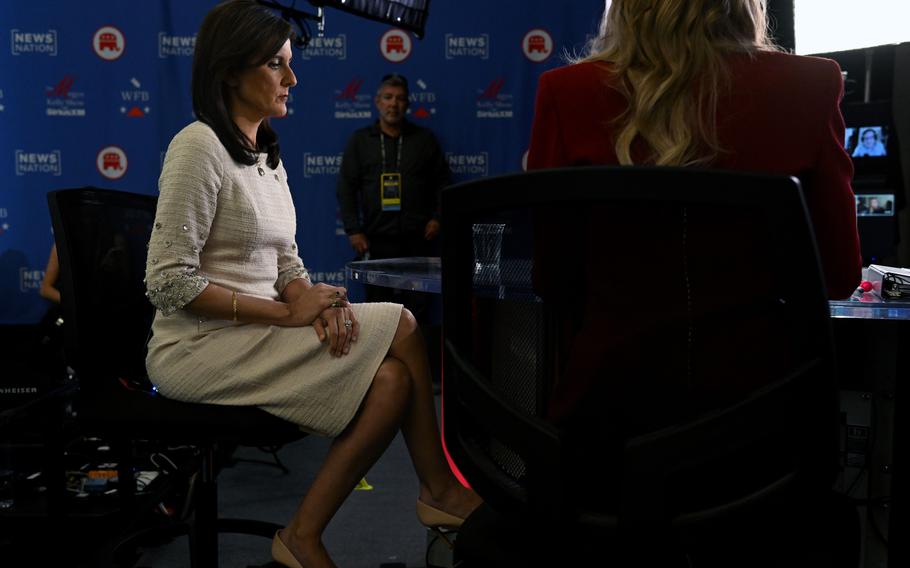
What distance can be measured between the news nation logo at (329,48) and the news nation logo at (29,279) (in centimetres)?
225

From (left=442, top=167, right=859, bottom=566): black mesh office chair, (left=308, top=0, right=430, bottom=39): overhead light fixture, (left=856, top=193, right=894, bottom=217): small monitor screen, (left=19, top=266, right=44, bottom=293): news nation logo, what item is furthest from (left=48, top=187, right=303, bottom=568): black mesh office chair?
(left=19, top=266, right=44, bottom=293): news nation logo

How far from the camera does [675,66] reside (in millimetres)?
921

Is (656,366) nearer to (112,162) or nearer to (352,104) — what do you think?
(352,104)

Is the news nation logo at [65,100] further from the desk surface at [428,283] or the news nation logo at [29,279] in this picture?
the desk surface at [428,283]

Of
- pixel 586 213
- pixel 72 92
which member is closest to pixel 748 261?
pixel 586 213

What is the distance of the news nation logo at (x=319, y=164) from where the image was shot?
522cm

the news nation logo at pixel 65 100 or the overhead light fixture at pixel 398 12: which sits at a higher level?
the news nation logo at pixel 65 100

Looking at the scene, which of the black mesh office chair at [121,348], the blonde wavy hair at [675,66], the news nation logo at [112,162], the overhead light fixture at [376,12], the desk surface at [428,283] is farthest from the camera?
the news nation logo at [112,162]

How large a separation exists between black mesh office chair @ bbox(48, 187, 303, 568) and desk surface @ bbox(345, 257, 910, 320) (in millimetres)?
349

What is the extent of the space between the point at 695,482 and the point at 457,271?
33cm

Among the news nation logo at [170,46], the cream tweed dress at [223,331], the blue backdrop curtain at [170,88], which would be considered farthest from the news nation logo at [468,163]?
the cream tweed dress at [223,331]

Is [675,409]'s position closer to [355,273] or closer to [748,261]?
[748,261]

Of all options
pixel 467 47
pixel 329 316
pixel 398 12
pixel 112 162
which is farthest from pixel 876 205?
pixel 112 162

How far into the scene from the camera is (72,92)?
517cm
